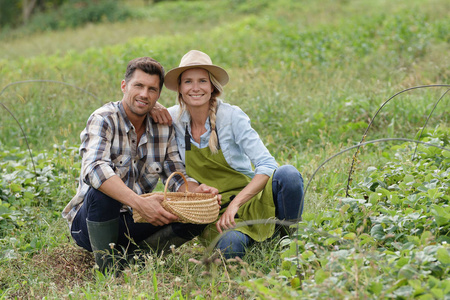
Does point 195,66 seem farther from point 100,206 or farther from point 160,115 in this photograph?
point 100,206

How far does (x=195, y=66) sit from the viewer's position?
3.26m

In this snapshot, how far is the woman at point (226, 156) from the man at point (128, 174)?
4.6 inches

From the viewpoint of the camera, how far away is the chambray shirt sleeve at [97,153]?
2.99 m

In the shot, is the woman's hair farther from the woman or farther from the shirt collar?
the shirt collar

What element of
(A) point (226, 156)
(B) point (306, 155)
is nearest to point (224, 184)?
(A) point (226, 156)

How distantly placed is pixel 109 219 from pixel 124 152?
0.44m

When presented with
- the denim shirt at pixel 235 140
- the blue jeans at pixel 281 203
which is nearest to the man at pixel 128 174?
the denim shirt at pixel 235 140

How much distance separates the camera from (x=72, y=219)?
3371mm

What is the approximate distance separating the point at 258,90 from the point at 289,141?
1.03 meters

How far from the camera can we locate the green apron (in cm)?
324

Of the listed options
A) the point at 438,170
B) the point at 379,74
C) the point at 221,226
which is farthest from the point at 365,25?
the point at 221,226

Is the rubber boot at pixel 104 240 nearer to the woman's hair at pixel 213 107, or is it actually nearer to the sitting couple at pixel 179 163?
the sitting couple at pixel 179 163

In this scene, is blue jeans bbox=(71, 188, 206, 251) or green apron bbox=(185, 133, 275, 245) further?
green apron bbox=(185, 133, 275, 245)

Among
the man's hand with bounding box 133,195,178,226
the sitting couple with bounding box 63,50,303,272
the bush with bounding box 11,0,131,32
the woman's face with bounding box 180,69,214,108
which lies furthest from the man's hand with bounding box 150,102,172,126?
the bush with bounding box 11,0,131,32
